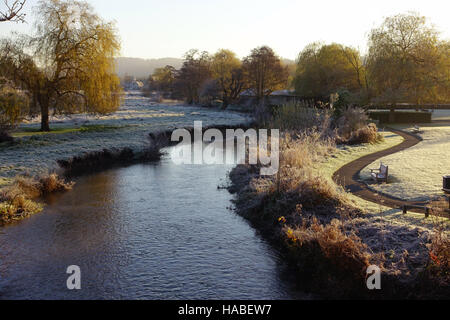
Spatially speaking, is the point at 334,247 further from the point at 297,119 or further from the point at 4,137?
the point at 4,137

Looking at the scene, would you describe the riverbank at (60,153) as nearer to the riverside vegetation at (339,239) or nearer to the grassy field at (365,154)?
the riverside vegetation at (339,239)

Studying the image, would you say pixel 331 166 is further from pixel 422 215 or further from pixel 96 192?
pixel 96 192

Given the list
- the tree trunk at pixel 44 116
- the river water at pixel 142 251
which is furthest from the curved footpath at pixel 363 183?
the tree trunk at pixel 44 116

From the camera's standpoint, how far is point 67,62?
30.1m

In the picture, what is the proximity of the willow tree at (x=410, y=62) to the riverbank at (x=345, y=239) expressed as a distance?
3020 centimetres

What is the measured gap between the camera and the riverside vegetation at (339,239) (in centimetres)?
883

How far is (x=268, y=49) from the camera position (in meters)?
71.1

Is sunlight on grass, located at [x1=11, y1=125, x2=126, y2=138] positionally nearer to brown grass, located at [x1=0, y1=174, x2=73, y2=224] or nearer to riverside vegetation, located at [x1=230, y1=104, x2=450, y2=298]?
brown grass, located at [x1=0, y1=174, x2=73, y2=224]

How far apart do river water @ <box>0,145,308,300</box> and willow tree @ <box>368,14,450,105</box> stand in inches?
1216

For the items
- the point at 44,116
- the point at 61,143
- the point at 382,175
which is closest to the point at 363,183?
the point at 382,175

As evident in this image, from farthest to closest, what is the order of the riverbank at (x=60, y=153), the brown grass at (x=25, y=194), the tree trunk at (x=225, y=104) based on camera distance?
1. the tree trunk at (x=225, y=104)
2. the riverbank at (x=60, y=153)
3. the brown grass at (x=25, y=194)

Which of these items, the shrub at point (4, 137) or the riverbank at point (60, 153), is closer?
the riverbank at point (60, 153)

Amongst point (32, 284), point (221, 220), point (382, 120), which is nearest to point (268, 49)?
point (382, 120)

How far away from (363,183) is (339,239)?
6.76 m
